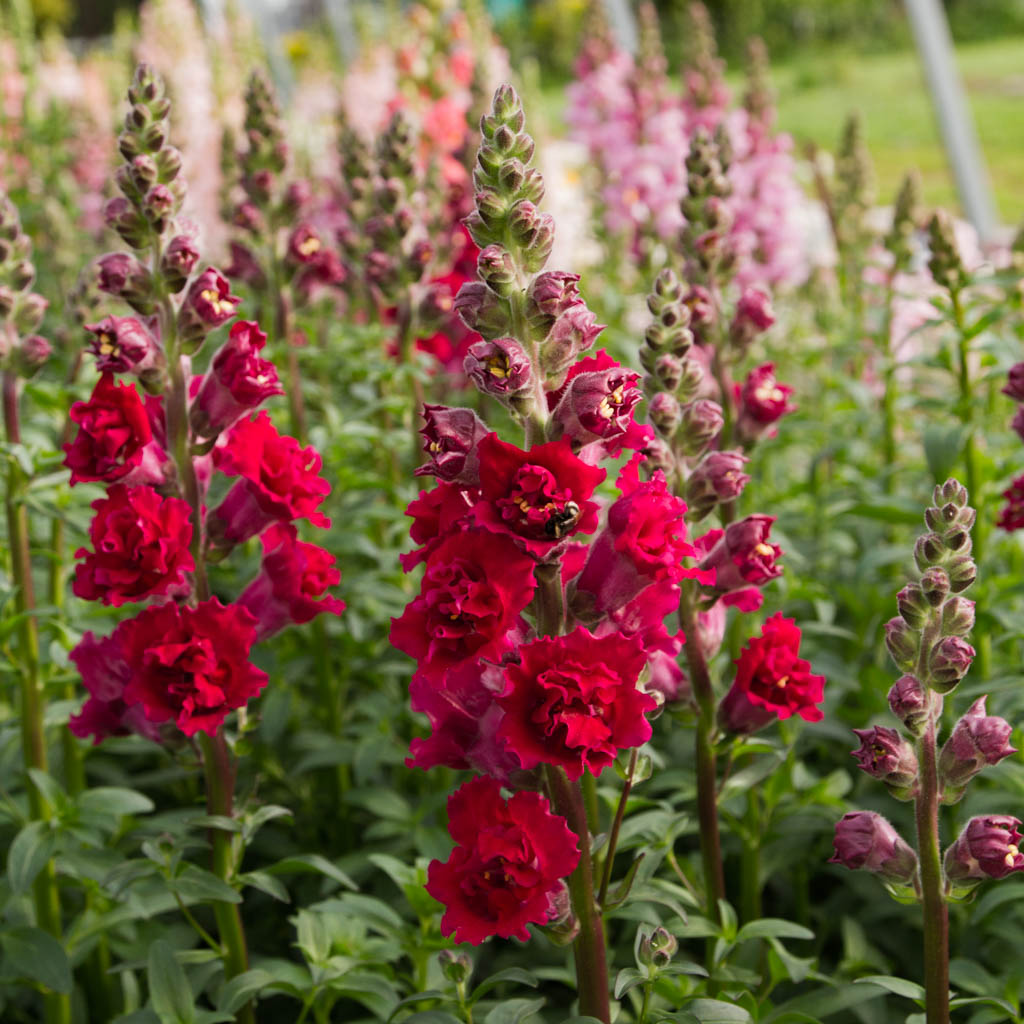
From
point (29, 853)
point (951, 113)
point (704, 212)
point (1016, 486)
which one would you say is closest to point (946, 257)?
point (704, 212)

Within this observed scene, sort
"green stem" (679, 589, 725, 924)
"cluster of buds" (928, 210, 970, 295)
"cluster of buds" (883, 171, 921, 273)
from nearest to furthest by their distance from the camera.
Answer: "green stem" (679, 589, 725, 924), "cluster of buds" (928, 210, 970, 295), "cluster of buds" (883, 171, 921, 273)

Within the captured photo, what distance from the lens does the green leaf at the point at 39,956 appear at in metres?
2.16

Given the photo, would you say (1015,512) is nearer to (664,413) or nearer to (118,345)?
(664,413)

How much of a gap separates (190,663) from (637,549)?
2.33 feet

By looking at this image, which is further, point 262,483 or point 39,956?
point 39,956

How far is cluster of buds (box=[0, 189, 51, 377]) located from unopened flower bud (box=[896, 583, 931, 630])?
1.76 m

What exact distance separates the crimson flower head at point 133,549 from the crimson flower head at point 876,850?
1.08m

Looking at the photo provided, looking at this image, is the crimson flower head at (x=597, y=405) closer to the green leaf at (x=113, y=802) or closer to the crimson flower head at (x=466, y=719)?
the crimson flower head at (x=466, y=719)

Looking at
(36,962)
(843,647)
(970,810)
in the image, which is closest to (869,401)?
(843,647)

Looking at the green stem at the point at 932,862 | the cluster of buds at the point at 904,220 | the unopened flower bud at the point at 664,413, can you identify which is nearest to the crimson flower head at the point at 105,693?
the unopened flower bud at the point at 664,413

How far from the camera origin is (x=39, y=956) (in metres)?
2.20

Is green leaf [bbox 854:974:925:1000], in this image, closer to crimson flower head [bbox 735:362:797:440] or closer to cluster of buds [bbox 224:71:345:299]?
crimson flower head [bbox 735:362:797:440]

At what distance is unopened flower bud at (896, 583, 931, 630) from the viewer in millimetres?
1628

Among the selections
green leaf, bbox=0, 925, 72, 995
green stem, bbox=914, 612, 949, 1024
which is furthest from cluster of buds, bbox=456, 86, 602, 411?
green leaf, bbox=0, 925, 72, 995
